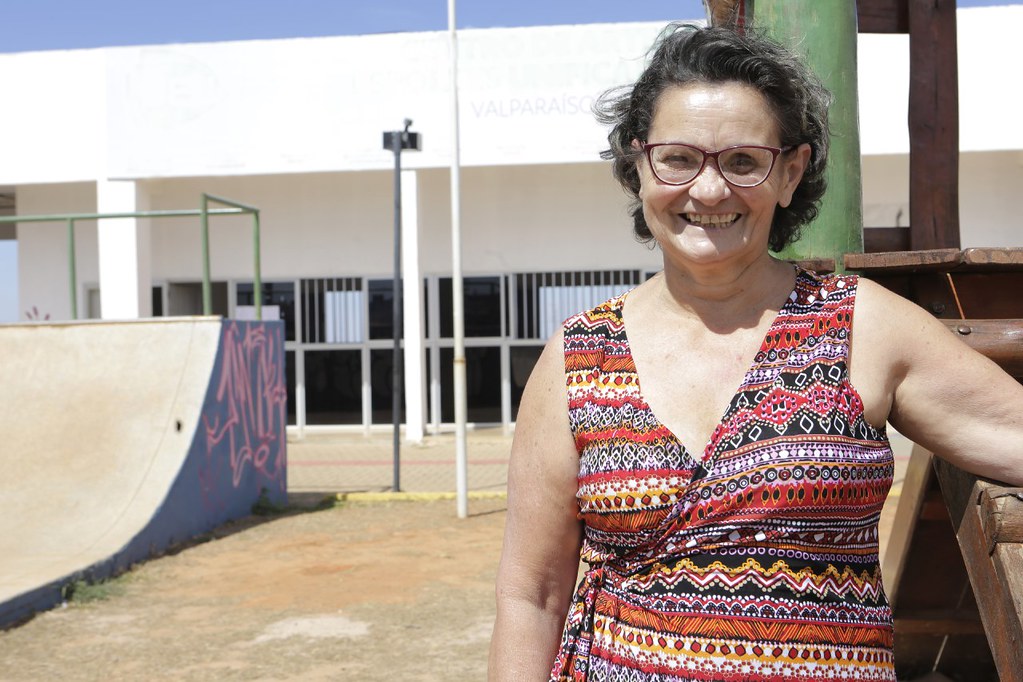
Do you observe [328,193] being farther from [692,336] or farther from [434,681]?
[692,336]

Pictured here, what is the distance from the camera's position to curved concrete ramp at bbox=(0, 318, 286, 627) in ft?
27.7

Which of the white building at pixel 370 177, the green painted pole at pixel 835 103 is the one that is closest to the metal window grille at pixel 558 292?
the white building at pixel 370 177

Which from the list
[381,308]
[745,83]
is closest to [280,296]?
[381,308]

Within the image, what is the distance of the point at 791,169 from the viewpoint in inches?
77.7

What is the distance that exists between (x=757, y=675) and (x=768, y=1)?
200 centimetres

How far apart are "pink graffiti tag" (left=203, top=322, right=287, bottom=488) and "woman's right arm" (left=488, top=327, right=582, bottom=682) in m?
7.69

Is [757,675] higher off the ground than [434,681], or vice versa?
[757,675]

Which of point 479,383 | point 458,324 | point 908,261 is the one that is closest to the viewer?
point 908,261

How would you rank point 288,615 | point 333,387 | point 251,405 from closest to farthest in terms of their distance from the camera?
point 288,615 < point 251,405 < point 333,387

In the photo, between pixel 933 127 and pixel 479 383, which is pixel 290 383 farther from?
pixel 933 127

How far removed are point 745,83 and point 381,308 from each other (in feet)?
46.8

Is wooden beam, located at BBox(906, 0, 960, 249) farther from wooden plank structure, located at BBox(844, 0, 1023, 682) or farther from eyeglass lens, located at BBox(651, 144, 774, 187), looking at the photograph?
eyeglass lens, located at BBox(651, 144, 774, 187)

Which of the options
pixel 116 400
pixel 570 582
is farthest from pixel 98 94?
pixel 570 582

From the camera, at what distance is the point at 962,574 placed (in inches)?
144
